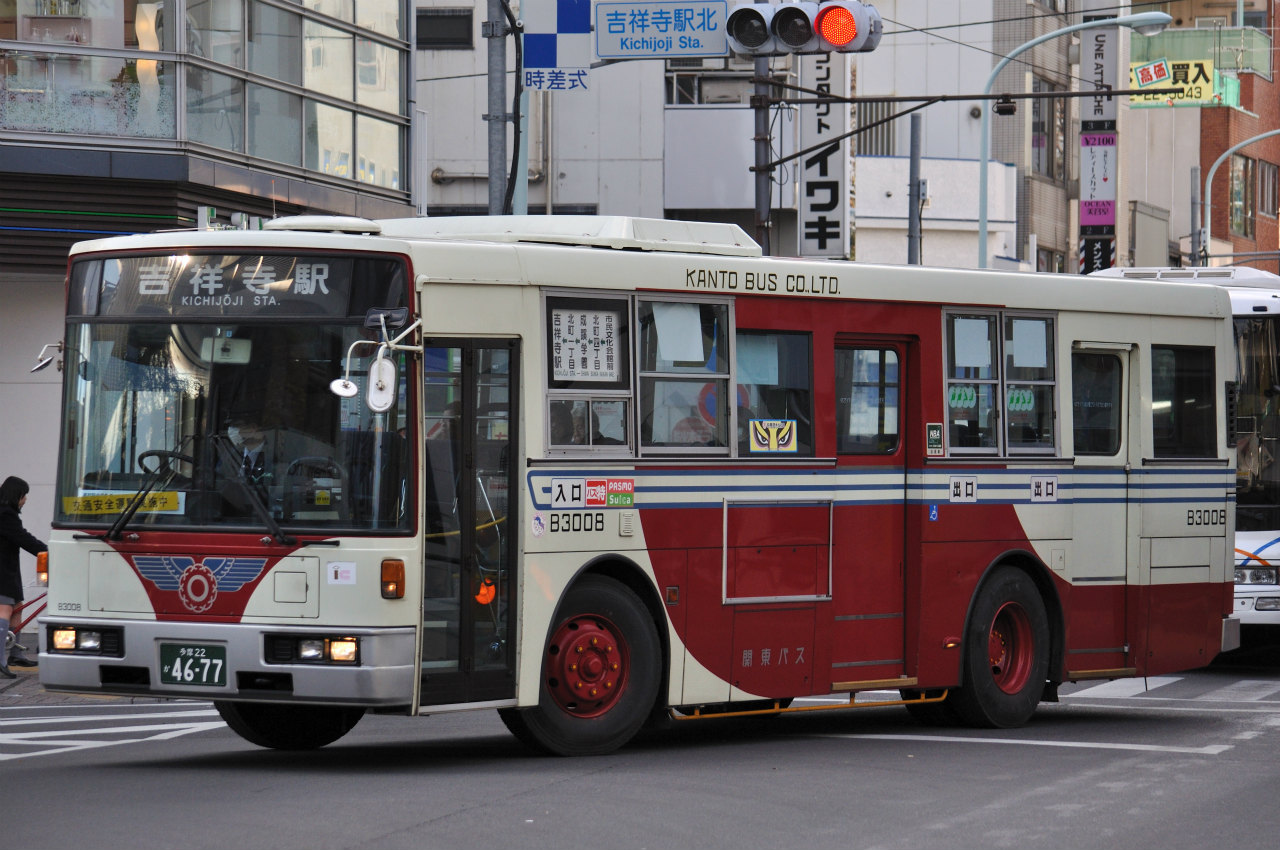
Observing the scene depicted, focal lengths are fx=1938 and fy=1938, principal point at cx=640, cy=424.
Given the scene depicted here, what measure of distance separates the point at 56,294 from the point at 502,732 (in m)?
10.3

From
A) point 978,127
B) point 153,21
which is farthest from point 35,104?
point 978,127

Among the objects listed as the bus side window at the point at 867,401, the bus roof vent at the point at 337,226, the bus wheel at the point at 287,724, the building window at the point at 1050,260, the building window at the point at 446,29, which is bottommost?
the bus wheel at the point at 287,724

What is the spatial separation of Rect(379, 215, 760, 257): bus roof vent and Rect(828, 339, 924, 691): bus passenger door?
1203mm

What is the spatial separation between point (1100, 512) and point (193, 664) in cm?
691

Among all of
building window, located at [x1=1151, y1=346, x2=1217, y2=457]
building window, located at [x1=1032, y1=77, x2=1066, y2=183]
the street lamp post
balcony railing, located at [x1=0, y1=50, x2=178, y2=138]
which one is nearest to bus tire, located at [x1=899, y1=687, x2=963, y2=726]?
building window, located at [x1=1151, y1=346, x2=1217, y2=457]

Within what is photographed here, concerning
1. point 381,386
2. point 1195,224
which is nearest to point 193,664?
point 381,386

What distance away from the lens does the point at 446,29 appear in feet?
119

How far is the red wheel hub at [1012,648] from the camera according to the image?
44.5ft

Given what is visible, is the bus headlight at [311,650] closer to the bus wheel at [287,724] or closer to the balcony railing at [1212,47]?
the bus wheel at [287,724]

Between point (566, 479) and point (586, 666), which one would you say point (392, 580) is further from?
point (586, 666)

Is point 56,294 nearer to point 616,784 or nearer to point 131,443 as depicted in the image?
point 131,443

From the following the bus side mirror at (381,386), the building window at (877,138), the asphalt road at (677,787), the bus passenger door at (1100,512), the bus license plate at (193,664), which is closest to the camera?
the asphalt road at (677,787)

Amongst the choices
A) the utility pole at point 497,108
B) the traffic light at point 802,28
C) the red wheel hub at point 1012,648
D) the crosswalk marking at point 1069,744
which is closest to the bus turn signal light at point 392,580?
the crosswalk marking at point 1069,744

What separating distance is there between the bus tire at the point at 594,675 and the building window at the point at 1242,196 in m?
59.0
